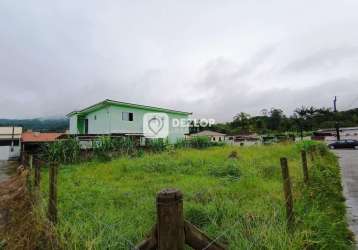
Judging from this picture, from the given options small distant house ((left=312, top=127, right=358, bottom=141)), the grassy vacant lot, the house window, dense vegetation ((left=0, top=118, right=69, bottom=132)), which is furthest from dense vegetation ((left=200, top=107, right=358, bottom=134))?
the grassy vacant lot

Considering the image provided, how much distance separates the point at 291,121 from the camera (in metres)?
59.3

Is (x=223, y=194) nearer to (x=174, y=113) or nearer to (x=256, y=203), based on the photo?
(x=256, y=203)

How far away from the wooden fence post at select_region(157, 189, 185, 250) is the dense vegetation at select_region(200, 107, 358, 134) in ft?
194

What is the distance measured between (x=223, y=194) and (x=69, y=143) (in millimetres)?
9897

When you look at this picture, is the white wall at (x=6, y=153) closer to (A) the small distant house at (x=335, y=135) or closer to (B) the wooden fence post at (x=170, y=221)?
(B) the wooden fence post at (x=170, y=221)

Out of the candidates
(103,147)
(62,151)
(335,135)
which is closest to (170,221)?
(62,151)

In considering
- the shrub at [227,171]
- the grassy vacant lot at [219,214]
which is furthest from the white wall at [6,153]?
the shrub at [227,171]

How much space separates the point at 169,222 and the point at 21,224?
7.75 feet

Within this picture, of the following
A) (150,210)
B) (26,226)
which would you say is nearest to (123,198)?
(150,210)

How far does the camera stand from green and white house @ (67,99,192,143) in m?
18.0

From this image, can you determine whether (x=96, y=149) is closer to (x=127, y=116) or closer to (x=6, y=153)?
(x=127, y=116)

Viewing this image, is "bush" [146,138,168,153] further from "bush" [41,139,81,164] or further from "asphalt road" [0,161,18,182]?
"asphalt road" [0,161,18,182]

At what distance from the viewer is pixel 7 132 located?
816 inches

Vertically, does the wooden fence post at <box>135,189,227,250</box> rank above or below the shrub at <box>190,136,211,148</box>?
below
